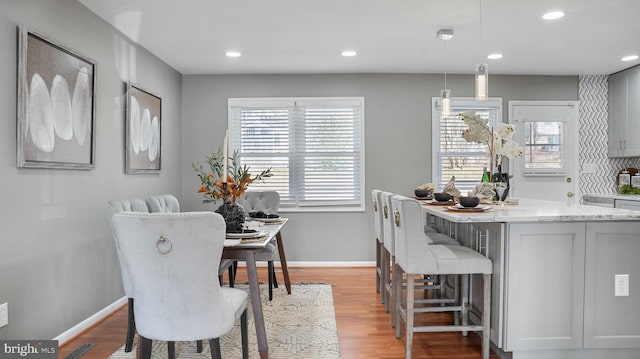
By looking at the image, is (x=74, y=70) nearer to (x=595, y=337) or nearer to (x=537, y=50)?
(x=595, y=337)

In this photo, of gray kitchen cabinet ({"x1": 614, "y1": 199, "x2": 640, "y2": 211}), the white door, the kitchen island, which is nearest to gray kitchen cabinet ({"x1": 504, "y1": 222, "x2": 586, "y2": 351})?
the kitchen island

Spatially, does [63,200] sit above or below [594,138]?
below

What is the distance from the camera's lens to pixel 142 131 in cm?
411

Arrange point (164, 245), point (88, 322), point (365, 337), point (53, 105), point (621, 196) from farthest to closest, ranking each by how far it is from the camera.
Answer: point (621, 196), point (88, 322), point (365, 337), point (53, 105), point (164, 245)

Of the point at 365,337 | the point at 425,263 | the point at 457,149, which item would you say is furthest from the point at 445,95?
the point at 365,337

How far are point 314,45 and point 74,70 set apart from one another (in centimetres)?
208

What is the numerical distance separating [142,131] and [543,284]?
141 inches

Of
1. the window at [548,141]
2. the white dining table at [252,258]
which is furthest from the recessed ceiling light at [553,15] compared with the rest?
the white dining table at [252,258]

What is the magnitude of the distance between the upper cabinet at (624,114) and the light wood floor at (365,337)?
332cm

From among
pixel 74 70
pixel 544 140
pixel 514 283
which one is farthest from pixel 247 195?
pixel 544 140

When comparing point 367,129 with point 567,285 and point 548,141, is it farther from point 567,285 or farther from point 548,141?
point 567,285

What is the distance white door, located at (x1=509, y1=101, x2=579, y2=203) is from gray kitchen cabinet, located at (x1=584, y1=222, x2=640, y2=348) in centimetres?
291

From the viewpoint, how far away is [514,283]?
2422mm

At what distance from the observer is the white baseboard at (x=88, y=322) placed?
293 cm
